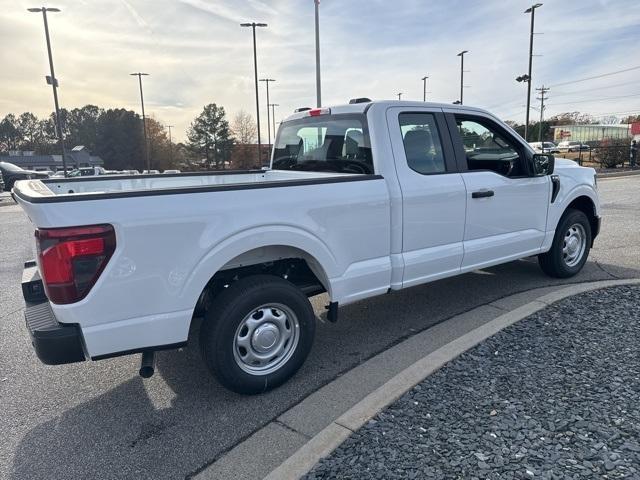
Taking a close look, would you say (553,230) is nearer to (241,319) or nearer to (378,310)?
(378,310)

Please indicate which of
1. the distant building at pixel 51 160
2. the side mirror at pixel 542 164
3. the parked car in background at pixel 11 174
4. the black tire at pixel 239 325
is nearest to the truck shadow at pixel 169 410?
the black tire at pixel 239 325

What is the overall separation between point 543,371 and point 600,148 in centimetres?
3064

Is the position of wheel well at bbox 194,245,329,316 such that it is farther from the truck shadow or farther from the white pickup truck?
the truck shadow

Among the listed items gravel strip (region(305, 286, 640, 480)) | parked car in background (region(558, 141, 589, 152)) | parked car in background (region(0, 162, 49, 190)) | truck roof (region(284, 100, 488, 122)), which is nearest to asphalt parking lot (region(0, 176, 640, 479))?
gravel strip (region(305, 286, 640, 480))

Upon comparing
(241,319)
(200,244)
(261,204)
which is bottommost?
(241,319)

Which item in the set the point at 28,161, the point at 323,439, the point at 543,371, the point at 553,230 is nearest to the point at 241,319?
the point at 323,439

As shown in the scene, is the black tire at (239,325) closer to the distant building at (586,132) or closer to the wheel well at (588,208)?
the wheel well at (588,208)

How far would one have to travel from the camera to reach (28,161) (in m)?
83.1

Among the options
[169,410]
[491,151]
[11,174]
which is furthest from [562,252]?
[11,174]

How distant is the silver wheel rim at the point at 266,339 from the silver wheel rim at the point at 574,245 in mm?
3685

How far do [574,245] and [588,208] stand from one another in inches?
19.6

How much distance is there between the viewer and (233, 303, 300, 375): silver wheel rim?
3217 millimetres

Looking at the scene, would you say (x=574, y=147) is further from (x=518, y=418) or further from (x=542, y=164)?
(x=518, y=418)

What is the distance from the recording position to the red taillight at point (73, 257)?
8.34ft
